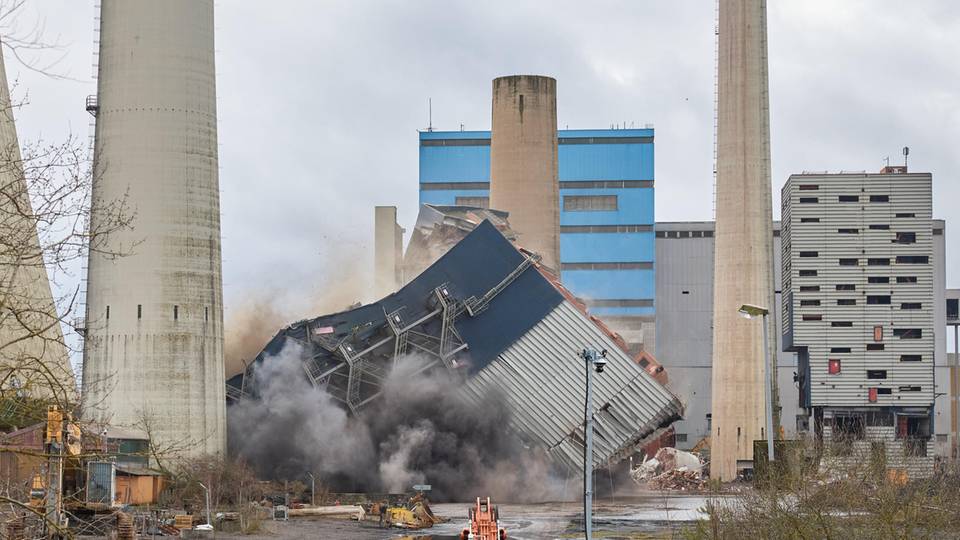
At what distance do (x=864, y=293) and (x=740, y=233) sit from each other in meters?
14.6

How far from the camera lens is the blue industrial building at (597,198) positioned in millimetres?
104250

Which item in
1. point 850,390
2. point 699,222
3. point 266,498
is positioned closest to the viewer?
point 266,498

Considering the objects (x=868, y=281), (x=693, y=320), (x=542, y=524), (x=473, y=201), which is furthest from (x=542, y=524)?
(x=693, y=320)

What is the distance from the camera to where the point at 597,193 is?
10656cm

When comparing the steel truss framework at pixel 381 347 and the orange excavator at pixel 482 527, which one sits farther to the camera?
the steel truss framework at pixel 381 347

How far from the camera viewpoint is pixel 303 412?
56.4 metres

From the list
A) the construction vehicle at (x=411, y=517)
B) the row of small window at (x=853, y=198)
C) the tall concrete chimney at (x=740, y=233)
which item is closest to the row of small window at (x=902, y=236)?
the row of small window at (x=853, y=198)

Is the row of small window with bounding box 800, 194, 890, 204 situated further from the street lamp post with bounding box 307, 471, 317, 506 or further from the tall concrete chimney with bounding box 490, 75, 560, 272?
the street lamp post with bounding box 307, 471, 317, 506

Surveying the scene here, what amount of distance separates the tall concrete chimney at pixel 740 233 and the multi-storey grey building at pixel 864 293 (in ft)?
33.4

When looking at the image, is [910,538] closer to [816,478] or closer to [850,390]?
[816,478]

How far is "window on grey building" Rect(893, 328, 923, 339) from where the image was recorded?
86375mm

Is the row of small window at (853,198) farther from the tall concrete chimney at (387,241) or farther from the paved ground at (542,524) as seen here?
the paved ground at (542,524)

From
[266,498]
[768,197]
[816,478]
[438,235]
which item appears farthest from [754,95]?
[816,478]

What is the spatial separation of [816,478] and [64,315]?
22522 mm
